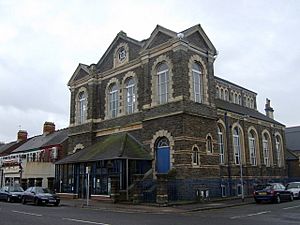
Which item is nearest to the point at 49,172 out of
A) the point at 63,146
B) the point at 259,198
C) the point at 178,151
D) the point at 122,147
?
the point at 63,146

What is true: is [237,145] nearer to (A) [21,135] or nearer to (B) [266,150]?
(B) [266,150]

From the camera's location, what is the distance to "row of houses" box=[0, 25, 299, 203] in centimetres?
2523

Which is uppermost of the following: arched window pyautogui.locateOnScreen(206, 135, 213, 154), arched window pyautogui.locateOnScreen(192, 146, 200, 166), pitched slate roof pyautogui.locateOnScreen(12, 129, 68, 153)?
pitched slate roof pyautogui.locateOnScreen(12, 129, 68, 153)

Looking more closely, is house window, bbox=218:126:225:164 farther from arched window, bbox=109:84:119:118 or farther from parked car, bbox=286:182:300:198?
arched window, bbox=109:84:119:118

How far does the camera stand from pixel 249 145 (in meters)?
35.3

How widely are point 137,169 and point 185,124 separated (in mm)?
5324

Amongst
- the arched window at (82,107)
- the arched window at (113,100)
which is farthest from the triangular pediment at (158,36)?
the arched window at (82,107)

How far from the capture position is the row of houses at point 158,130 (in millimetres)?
25234

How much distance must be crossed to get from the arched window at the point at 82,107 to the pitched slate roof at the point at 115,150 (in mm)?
4883

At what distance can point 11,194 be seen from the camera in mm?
29906

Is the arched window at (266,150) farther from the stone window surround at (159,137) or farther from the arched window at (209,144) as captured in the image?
the stone window surround at (159,137)

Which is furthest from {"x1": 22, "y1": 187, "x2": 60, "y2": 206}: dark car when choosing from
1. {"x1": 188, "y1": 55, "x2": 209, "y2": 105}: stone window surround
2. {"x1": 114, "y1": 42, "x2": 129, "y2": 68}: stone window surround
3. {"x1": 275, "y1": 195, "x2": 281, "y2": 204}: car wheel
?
{"x1": 275, "y1": 195, "x2": 281, "y2": 204}: car wheel

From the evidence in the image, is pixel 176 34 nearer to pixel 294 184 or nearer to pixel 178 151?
pixel 178 151

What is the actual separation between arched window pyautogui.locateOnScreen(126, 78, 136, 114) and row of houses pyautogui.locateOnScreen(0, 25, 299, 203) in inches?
3.6
